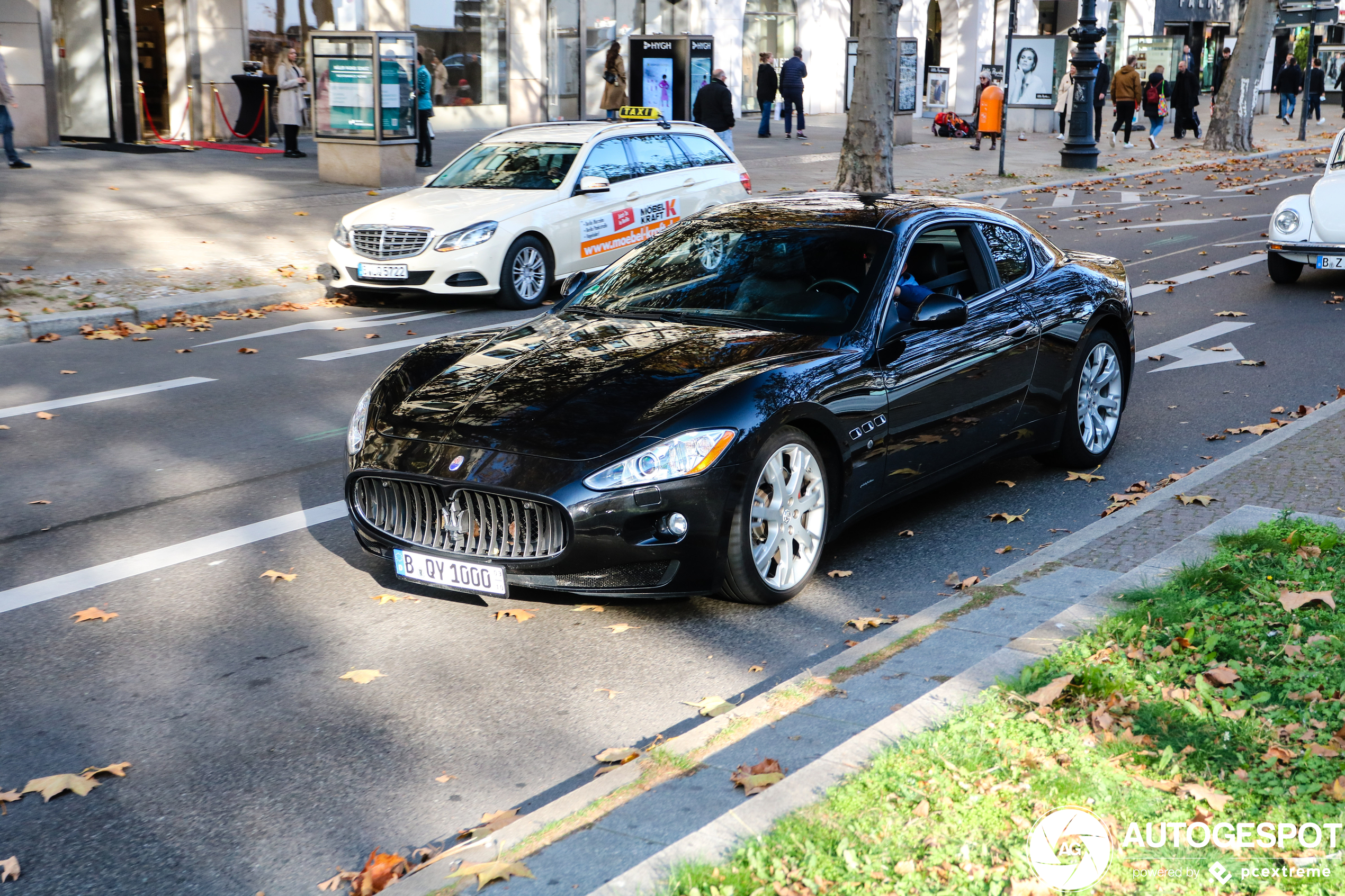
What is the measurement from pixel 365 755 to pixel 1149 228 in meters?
17.1

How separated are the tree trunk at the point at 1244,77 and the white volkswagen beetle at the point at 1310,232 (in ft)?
66.4

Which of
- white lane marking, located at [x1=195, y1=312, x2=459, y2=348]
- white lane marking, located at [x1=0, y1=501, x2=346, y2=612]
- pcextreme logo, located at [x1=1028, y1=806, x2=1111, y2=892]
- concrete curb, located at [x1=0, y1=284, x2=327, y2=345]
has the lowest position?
white lane marking, located at [x1=0, y1=501, x2=346, y2=612]

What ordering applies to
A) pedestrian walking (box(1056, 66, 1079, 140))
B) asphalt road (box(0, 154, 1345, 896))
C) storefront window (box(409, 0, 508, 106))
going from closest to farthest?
asphalt road (box(0, 154, 1345, 896)) < storefront window (box(409, 0, 508, 106)) < pedestrian walking (box(1056, 66, 1079, 140))

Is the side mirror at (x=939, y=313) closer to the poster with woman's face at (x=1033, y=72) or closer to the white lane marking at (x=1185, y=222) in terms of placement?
the white lane marking at (x=1185, y=222)

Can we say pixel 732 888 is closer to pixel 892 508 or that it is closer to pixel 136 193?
pixel 892 508

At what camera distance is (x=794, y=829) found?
3.41 m

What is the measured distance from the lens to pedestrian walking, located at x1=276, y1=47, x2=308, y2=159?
2328 cm

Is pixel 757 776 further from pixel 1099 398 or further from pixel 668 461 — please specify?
pixel 1099 398

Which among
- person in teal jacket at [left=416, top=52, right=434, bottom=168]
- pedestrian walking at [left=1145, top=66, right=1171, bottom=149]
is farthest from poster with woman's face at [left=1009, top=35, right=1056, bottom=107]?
person in teal jacket at [left=416, top=52, right=434, bottom=168]

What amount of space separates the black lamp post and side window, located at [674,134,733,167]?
46.1ft

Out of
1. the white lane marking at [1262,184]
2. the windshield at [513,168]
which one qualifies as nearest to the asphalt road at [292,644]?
the windshield at [513,168]

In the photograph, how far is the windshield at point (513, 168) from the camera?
1388 centimetres

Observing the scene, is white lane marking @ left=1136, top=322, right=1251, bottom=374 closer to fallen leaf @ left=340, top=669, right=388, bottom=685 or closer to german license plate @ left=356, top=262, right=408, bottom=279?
german license plate @ left=356, top=262, right=408, bottom=279

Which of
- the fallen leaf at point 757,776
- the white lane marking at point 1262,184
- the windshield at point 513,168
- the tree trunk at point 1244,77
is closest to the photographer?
the fallen leaf at point 757,776
